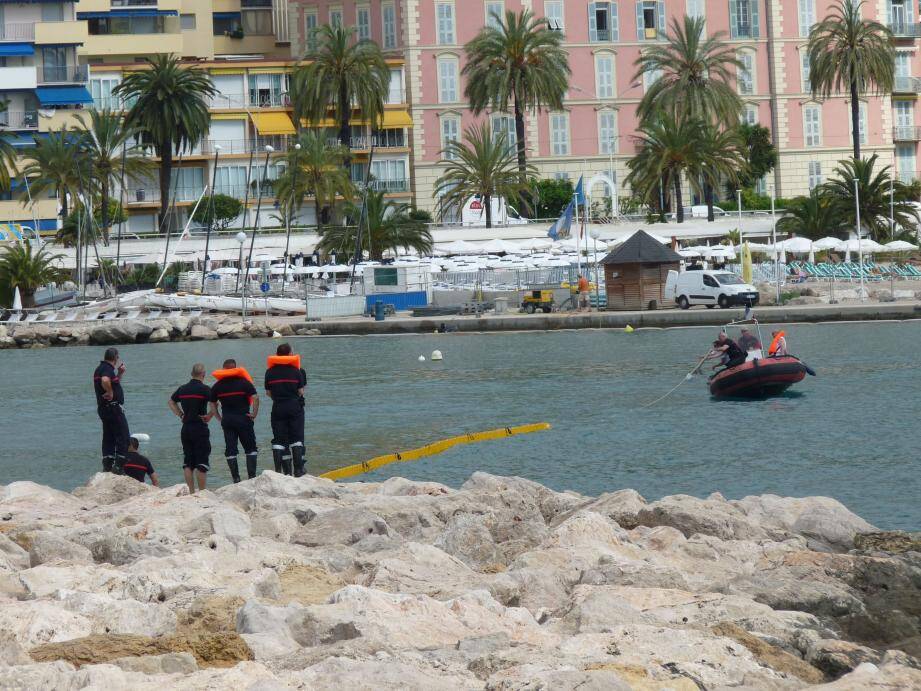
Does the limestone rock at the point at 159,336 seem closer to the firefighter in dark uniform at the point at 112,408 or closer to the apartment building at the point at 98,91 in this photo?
the apartment building at the point at 98,91

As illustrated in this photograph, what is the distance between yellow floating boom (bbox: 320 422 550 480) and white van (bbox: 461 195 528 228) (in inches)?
1843

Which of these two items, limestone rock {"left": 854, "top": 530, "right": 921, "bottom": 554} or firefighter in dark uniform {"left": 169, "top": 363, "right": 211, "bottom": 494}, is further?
firefighter in dark uniform {"left": 169, "top": 363, "right": 211, "bottom": 494}

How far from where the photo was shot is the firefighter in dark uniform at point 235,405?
58.2 feet

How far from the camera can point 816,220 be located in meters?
67.6

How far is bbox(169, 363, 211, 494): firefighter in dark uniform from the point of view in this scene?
1770cm

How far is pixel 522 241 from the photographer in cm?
6750

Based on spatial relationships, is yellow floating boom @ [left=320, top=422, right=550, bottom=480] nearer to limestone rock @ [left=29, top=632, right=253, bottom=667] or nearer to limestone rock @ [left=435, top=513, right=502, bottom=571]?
limestone rock @ [left=435, top=513, right=502, bottom=571]

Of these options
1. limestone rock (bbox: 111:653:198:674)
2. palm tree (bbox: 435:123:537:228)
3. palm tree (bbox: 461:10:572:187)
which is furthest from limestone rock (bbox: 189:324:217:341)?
limestone rock (bbox: 111:653:198:674)

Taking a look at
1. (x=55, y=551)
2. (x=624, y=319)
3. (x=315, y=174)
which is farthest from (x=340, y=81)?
(x=55, y=551)

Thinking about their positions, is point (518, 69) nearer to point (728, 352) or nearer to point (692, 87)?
point (692, 87)

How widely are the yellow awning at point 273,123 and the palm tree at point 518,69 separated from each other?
1253 centimetres

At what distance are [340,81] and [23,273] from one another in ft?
65.9

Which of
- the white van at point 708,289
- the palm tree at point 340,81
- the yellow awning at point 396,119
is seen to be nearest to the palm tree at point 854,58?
the palm tree at point 340,81

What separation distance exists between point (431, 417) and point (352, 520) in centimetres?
1608
